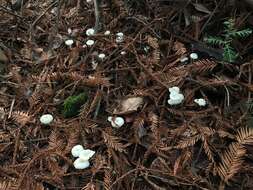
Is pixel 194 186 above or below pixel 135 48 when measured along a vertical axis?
below

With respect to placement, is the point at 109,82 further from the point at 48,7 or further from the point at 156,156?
the point at 48,7

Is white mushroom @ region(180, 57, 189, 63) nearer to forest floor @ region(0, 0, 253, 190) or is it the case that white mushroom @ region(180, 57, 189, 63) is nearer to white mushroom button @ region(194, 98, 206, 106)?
forest floor @ region(0, 0, 253, 190)

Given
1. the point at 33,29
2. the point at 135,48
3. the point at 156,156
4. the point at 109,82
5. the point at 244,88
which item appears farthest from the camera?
the point at 33,29

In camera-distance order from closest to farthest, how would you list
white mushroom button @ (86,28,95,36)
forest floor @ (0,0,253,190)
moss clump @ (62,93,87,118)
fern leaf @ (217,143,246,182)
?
fern leaf @ (217,143,246,182), forest floor @ (0,0,253,190), moss clump @ (62,93,87,118), white mushroom button @ (86,28,95,36)

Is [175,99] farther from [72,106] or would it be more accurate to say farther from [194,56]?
[72,106]

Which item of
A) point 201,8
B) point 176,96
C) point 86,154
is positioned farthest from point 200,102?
point 201,8

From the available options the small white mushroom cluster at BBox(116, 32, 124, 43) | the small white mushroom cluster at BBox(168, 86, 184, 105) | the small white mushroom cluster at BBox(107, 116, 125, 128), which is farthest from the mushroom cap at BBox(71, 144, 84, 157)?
the small white mushroom cluster at BBox(116, 32, 124, 43)

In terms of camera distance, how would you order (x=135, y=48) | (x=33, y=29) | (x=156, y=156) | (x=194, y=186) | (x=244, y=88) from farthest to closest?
1. (x=33, y=29)
2. (x=135, y=48)
3. (x=244, y=88)
4. (x=156, y=156)
5. (x=194, y=186)

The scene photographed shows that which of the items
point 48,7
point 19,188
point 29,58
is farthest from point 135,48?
point 19,188
